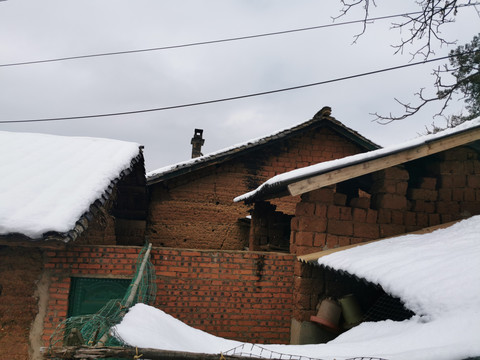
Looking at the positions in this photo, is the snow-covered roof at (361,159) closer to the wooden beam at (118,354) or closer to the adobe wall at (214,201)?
the wooden beam at (118,354)

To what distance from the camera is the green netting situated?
2395 mm

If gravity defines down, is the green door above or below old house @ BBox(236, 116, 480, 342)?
below

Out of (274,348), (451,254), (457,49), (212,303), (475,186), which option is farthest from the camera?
(457,49)

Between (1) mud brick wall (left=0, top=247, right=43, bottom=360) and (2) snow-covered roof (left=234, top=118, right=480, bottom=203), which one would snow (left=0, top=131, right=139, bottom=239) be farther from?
(2) snow-covered roof (left=234, top=118, right=480, bottom=203)

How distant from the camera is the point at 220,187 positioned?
994 cm

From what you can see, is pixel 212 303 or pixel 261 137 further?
pixel 261 137

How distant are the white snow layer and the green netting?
133 millimetres

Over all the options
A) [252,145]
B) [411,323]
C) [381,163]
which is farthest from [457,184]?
[252,145]

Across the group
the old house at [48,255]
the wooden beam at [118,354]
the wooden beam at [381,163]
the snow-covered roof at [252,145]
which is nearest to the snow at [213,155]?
the snow-covered roof at [252,145]

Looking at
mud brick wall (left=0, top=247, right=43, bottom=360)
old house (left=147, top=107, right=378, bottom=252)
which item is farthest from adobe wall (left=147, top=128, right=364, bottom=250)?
mud brick wall (left=0, top=247, right=43, bottom=360)

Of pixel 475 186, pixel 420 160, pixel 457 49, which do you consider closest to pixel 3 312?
pixel 420 160

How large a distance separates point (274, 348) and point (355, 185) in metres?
4.11

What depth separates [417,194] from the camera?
611 centimetres

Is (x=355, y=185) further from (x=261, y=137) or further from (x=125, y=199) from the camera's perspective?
(x=125, y=199)
